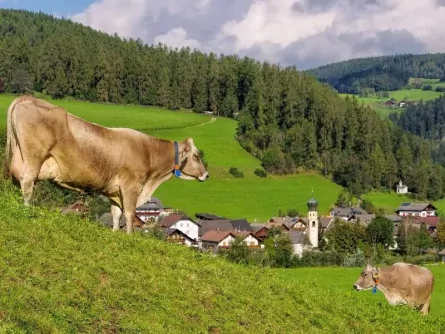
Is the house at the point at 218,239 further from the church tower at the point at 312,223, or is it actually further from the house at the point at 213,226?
the church tower at the point at 312,223

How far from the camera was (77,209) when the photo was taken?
42.9 feet

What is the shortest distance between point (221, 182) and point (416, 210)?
1318 inches

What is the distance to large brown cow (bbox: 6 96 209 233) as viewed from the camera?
9930 millimetres

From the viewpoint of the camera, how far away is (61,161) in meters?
10.2

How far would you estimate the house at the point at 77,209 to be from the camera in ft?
37.8

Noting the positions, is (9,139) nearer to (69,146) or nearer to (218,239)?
(69,146)

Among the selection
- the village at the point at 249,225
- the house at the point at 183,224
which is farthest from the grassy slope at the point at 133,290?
the house at the point at 183,224

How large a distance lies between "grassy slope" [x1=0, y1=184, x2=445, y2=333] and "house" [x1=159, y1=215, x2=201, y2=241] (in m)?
60.6

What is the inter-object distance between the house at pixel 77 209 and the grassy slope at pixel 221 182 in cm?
6780

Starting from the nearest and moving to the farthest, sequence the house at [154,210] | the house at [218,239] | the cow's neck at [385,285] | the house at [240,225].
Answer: the cow's neck at [385,285]
the house at [218,239]
the house at [240,225]
the house at [154,210]

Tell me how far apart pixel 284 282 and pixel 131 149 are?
3.53m

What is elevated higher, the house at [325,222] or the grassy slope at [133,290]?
the grassy slope at [133,290]

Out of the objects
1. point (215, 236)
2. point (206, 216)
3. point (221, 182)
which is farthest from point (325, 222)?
point (215, 236)

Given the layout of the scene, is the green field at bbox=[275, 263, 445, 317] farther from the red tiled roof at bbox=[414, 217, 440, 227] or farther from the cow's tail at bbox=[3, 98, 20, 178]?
the red tiled roof at bbox=[414, 217, 440, 227]
